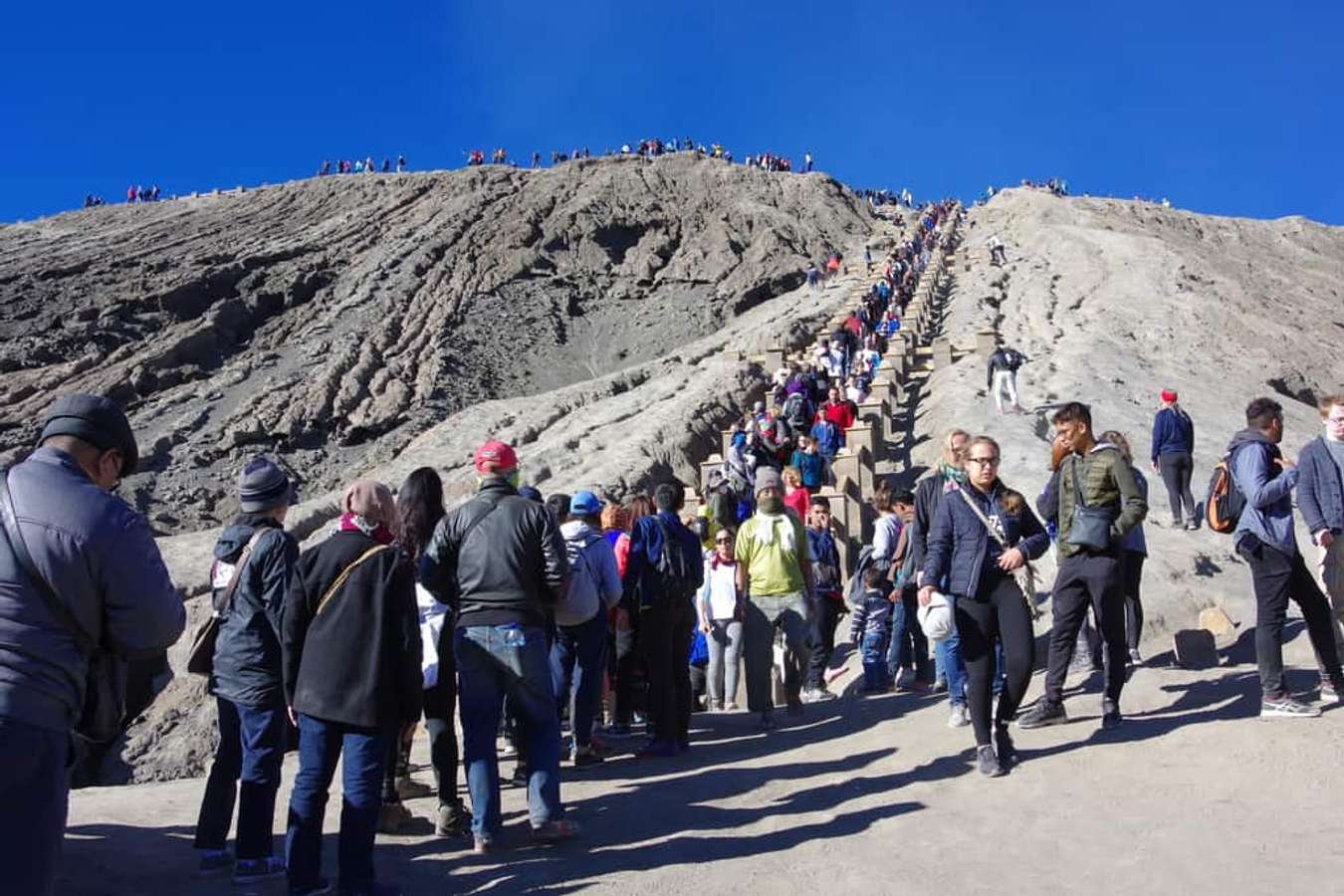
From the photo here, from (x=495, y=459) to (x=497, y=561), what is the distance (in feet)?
1.71

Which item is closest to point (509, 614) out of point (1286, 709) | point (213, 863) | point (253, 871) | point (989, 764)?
point (253, 871)

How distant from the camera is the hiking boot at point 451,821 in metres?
5.47

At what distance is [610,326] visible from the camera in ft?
131

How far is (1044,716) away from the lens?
258 inches

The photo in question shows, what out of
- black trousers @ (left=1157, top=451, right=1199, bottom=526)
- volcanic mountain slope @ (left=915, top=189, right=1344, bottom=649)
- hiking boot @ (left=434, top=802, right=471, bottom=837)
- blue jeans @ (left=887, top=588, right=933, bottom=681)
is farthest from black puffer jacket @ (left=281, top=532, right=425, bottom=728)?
black trousers @ (left=1157, top=451, right=1199, bottom=526)

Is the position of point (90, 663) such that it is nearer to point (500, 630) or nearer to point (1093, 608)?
point (500, 630)

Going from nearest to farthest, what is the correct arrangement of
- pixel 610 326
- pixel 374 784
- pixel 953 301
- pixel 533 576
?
1. pixel 374 784
2. pixel 533 576
3. pixel 953 301
4. pixel 610 326

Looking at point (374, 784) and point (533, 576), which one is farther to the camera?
point (533, 576)

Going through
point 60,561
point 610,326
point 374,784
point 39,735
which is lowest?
point 374,784

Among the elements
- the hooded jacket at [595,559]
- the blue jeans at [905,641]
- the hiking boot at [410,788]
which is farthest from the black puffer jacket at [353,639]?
the blue jeans at [905,641]

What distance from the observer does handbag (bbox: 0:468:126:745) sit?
113 inches

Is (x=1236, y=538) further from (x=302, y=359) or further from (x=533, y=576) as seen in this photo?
(x=302, y=359)

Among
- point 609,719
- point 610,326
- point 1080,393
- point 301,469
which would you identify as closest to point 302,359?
point 301,469

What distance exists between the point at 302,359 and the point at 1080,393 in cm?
2371
